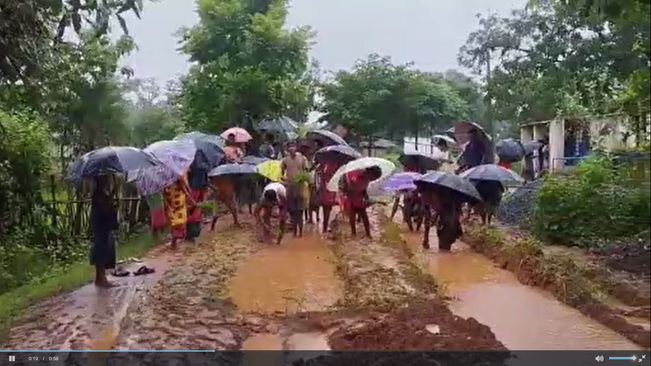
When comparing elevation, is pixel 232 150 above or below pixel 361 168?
above

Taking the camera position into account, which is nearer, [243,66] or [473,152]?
[473,152]

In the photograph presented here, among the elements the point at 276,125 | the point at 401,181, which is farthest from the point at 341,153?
the point at 276,125

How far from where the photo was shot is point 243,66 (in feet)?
17.5

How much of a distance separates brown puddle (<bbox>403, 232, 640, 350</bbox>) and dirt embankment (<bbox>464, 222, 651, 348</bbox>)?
0.04m

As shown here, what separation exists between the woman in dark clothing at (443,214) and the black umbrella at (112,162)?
1.82 m

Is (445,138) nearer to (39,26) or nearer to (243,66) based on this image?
(243,66)

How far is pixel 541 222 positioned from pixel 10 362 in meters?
2.49

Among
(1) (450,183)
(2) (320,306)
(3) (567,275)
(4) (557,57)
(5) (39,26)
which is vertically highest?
(5) (39,26)

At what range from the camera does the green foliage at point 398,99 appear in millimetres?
3482

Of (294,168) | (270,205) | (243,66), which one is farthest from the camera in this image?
(294,168)

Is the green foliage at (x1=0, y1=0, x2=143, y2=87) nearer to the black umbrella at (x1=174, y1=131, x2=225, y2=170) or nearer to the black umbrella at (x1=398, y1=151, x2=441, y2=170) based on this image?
the black umbrella at (x1=174, y1=131, x2=225, y2=170)

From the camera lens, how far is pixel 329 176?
6.03 m

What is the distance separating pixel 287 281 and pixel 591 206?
182 cm

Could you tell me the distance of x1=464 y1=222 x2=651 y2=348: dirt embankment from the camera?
104 inches
